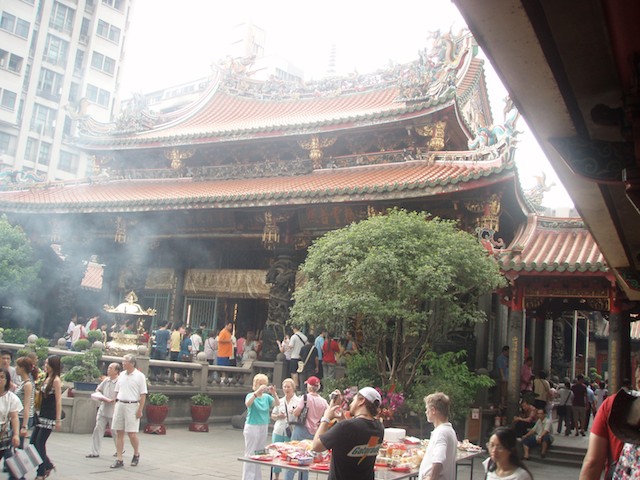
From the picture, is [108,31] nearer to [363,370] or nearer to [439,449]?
[363,370]

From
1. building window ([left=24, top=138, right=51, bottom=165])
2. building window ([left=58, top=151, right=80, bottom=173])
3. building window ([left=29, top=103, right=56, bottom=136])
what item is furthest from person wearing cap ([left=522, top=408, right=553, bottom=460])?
building window ([left=58, top=151, right=80, bottom=173])

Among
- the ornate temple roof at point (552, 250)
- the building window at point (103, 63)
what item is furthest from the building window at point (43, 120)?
the ornate temple roof at point (552, 250)

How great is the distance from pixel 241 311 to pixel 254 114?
6214 millimetres

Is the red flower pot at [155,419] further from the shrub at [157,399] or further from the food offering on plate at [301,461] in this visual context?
the food offering on plate at [301,461]

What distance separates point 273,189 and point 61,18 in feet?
126

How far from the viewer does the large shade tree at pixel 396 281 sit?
10.9 metres

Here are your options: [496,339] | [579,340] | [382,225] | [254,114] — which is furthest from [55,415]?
[579,340]

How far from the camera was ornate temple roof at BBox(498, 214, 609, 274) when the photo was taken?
12326 millimetres

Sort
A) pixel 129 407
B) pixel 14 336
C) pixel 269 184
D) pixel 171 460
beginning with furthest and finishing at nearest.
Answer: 1. pixel 14 336
2. pixel 269 184
3. pixel 171 460
4. pixel 129 407

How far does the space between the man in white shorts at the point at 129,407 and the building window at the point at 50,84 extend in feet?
138

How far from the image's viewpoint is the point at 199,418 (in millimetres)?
13422

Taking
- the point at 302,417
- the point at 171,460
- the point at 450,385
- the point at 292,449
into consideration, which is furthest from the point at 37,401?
the point at 450,385

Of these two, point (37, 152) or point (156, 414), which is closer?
point (156, 414)

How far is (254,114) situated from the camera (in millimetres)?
20938
